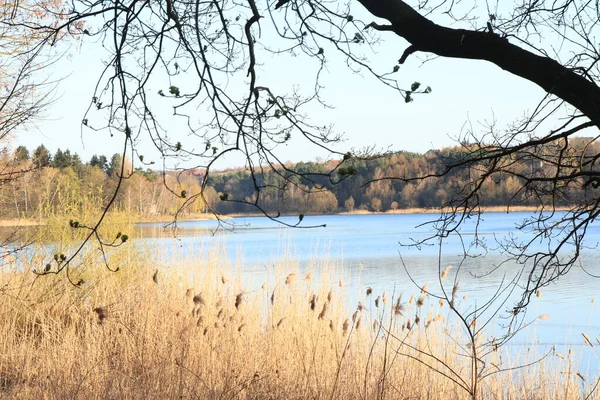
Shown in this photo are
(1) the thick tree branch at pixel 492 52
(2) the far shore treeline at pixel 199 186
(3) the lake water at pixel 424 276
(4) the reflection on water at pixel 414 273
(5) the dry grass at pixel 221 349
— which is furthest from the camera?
(3) the lake water at pixel 424 276

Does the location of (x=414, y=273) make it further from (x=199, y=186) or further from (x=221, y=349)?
(x=199, y=186)

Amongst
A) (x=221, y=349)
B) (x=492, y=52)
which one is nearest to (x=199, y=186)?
(x=492, y=52)

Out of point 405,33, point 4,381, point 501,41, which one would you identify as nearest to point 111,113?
point 405,33

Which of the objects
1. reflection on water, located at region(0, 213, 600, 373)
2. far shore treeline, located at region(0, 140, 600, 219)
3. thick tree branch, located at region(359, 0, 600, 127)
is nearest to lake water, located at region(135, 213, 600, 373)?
reflection on water, located at region(0, 213, 600, 373)

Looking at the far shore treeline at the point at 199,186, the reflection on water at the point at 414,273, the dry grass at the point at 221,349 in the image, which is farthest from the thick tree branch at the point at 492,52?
the dry grass at the point at 221,349

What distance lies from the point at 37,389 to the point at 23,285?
2016 millimetres

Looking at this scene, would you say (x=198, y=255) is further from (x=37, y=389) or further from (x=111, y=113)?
(x=111, y=113)

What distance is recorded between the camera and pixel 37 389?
4.26 meters

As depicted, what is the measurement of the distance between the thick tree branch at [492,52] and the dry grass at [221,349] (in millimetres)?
1498

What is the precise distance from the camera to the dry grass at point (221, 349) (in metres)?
4.17

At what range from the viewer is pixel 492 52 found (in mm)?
2783

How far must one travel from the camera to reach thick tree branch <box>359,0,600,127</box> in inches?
107

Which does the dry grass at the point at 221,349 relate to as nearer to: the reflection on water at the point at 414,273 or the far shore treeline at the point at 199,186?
the reflection on water at the point at 414,273

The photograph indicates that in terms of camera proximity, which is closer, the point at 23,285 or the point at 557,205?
the point at 557,205
